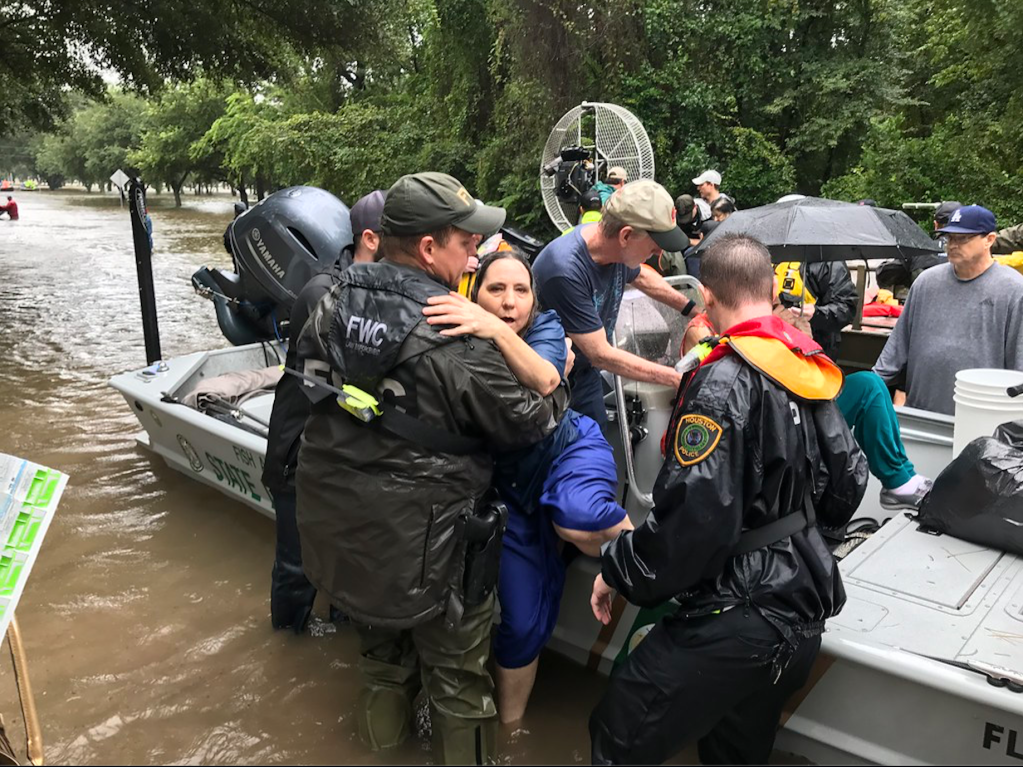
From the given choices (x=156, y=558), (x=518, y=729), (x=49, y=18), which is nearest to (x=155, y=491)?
(x=156, y=558)

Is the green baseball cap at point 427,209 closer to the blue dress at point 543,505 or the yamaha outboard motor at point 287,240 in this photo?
the blue dress at point 543,505

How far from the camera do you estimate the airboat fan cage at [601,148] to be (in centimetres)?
561

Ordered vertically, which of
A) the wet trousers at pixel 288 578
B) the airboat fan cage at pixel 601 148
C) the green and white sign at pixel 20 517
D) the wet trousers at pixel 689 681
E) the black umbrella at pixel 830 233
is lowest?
the wet trousers at pixel 288 578

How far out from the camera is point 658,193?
2.85 meters

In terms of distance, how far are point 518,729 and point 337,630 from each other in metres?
1.08

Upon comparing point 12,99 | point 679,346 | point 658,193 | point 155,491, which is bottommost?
point 155,491

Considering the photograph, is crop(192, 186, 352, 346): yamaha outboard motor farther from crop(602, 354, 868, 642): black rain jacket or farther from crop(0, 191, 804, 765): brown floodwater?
crop(602, 354, 868, 642): black rain jacket

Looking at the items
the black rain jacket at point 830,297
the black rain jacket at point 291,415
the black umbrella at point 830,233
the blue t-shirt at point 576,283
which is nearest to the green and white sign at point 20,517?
the black rain jacket at point 291,415

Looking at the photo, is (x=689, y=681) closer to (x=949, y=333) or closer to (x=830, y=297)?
(x=949, y=333)

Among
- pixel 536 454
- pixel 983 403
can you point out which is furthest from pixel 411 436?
pixel 983 403

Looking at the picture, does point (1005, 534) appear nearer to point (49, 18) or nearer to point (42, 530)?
point (42, 530)

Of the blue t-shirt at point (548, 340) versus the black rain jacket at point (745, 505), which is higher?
the blue t-shirt at point (548, 340)

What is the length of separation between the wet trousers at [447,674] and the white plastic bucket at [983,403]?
2.12 meters

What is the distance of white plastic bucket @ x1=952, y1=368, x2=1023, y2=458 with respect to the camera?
3.05 m
